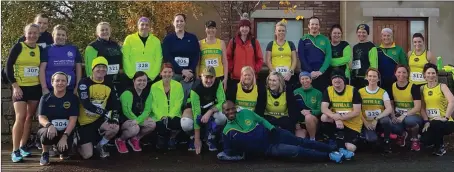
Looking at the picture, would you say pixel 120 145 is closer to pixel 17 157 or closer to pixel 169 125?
pixel 169 125

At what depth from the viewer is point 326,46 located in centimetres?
732

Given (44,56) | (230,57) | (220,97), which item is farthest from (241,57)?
(44,56)

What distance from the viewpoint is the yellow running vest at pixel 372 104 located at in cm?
675

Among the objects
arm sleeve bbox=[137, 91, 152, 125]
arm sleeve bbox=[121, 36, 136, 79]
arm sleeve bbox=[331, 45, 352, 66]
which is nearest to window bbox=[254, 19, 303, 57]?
arm sleeve bbox=[331, 45, 352, 66]

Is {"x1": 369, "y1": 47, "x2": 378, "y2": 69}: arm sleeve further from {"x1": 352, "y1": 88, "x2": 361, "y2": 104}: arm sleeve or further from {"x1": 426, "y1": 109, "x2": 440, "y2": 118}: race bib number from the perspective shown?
{"x1": 426, "y1": 109, "x2": 440, "y2": 118}: race bib number

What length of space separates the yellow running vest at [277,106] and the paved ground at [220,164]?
737mm

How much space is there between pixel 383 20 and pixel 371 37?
0.66m

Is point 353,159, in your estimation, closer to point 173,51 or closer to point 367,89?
point 367,89

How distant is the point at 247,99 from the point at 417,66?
9.01ft

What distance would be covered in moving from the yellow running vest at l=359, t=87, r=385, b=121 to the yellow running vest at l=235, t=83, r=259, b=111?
1.55m

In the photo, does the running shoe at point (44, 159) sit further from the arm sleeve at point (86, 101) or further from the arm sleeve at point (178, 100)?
the arm sleeve at point (178, 100)

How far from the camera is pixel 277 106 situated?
6.59 meters

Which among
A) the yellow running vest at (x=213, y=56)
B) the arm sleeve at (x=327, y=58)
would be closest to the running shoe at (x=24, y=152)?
the yellow running vest at (x=213, y=56)

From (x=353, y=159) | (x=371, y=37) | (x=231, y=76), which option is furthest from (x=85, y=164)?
(x=371, y=37)
